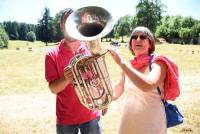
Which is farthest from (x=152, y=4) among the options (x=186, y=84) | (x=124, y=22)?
(x=186, y=84)

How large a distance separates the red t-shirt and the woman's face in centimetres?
62

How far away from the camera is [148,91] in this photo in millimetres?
3355

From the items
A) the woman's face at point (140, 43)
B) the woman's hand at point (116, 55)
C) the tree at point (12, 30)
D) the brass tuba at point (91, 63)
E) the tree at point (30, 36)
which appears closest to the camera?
the woman's hand at point (116, 55)

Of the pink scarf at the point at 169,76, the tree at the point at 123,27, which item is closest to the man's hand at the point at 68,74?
the pink scarf at the point at 169,76

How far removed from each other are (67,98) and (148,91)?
1096mm

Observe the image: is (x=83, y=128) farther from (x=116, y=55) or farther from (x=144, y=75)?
(x=116, y=55)

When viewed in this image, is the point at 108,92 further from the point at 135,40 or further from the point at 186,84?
the point at 186,84

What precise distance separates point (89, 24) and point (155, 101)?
977 mm

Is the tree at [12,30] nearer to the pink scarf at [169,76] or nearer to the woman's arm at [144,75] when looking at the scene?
the pink scarf at [169,76]

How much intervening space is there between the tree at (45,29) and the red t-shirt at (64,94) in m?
97.6

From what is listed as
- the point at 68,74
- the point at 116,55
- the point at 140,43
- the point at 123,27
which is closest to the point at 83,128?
the point at 68,74

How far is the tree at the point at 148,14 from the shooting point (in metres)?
94.8

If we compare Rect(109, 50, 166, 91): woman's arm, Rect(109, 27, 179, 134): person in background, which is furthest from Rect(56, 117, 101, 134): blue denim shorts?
Rect(109, 50, 166, 91): woman's arm

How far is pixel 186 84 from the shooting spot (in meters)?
15.4
